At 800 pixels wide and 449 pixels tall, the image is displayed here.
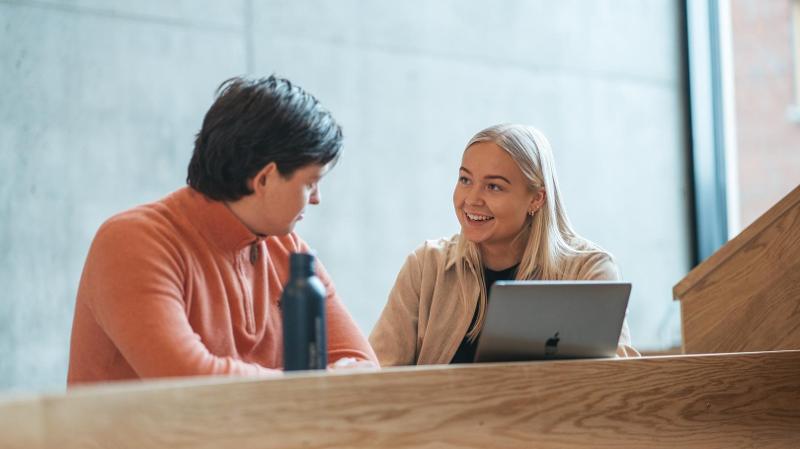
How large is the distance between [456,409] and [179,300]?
19.9 inches

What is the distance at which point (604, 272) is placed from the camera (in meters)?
2.55

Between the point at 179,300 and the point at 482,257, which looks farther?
the point at 482,257

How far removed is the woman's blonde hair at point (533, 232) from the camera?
2637 millimetres

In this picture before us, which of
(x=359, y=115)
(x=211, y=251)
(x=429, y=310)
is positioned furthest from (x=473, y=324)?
(x=359, y=115)

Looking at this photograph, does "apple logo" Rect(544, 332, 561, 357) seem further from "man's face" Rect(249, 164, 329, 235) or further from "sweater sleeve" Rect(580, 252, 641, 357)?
"sweater sleeve" Rect(580, 252, 641, 357)

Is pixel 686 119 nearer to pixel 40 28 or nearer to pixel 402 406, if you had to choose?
pixel 40 28

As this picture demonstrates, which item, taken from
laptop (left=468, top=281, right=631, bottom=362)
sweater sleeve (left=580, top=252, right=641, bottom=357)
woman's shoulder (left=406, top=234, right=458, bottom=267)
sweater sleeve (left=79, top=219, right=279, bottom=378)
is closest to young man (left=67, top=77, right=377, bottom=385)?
sweater sleeve (left=79, top=219, right=279, bottom=378)

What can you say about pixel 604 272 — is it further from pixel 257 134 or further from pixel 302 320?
pixel 302 320

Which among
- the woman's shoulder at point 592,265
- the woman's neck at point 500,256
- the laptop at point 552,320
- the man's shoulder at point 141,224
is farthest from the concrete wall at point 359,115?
the laptop at point 552,320

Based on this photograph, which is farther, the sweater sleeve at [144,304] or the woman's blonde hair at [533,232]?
the woman's blonde hair at [533,232]

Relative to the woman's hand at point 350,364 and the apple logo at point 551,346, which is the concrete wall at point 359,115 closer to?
the woman's hand at point 350,364

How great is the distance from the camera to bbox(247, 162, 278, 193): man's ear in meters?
1.87

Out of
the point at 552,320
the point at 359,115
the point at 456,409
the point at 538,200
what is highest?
the point at 359,115

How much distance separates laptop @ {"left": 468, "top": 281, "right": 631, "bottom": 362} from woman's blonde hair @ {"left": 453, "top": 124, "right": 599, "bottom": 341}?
2.25ft
